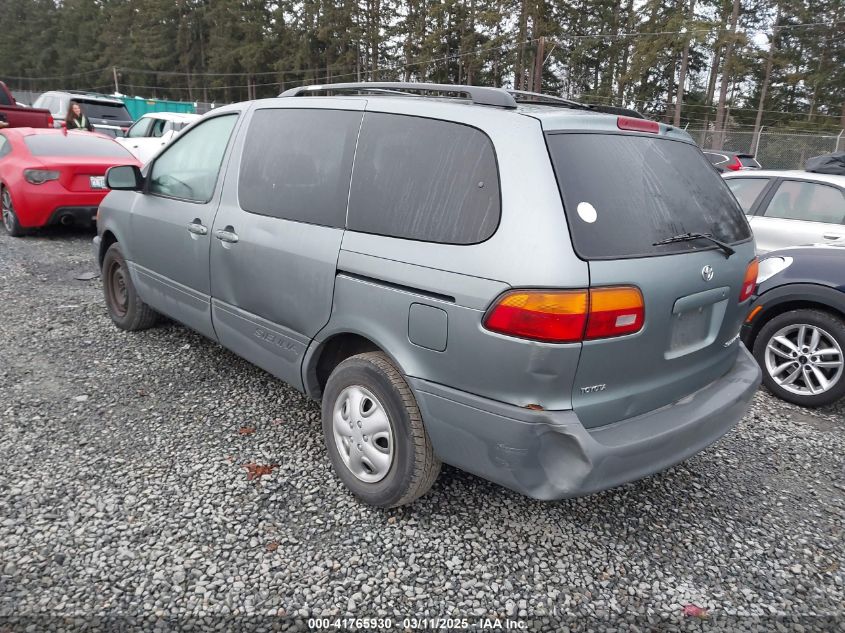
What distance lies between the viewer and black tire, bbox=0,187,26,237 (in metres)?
7.77

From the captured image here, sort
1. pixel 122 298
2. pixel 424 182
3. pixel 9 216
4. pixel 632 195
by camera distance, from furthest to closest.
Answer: pixel 9 216, pixel 122 298, pixel 424 182, pixel 632 195

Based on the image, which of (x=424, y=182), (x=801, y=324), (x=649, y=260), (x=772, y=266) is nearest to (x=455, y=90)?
(x=424, y=182)

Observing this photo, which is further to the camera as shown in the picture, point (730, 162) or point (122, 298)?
point (730, 162)

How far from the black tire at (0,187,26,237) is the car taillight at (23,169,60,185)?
0.49 m

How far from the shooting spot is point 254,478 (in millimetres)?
2922

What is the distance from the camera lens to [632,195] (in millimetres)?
2324

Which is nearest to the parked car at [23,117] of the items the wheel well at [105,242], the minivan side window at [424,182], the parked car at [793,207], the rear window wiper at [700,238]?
the wheel well at [105,242]

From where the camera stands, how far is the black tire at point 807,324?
389 cm

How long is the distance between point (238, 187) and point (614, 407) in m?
2.34

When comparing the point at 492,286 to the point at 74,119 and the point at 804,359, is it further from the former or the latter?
the point at 74,119

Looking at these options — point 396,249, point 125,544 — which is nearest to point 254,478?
point 125,544

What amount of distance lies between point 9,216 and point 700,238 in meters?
8.77

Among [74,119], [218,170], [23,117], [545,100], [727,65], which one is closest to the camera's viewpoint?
[545,100]

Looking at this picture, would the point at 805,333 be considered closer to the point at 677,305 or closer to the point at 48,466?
the point at 677,305
